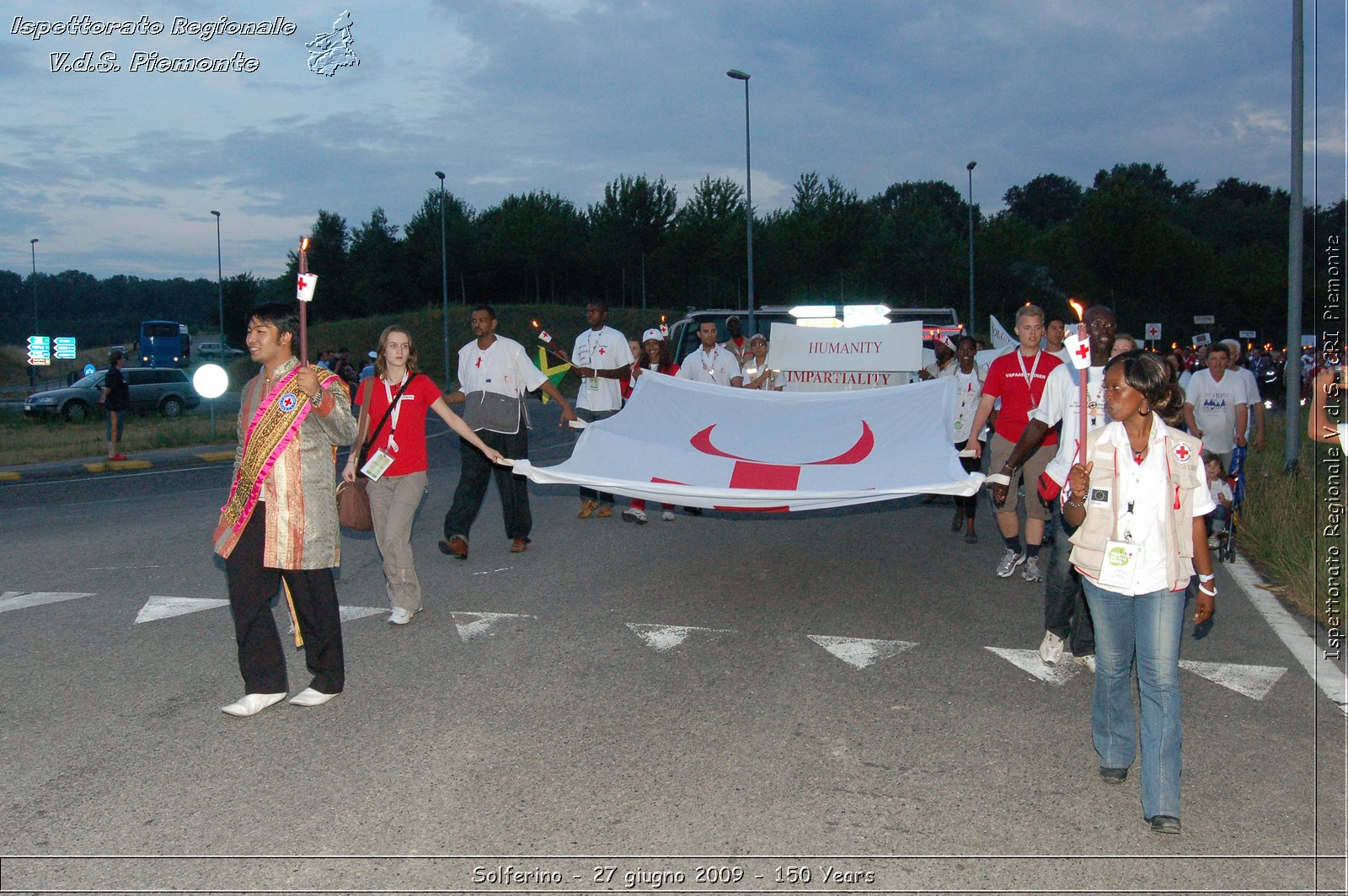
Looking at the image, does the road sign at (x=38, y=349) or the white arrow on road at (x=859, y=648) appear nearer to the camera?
the white arrow on road at (x=859, y=648)

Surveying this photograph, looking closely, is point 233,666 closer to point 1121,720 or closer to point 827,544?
point 1121,720

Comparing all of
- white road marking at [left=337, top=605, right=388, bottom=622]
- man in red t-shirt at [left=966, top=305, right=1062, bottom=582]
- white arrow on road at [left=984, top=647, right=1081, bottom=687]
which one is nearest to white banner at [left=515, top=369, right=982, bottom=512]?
man in red t-shirt at [left=966, top=305, right=1062, bottom=582]


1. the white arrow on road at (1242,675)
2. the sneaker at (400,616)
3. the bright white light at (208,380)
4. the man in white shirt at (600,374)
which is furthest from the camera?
the man in white shirt at (600,374)

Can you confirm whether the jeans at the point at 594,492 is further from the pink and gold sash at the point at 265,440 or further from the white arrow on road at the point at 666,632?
the pink and gold sash at the point at 265,440

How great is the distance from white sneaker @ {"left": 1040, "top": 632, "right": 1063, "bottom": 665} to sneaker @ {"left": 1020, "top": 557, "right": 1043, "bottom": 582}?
2.21m

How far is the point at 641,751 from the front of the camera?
4.83 meters

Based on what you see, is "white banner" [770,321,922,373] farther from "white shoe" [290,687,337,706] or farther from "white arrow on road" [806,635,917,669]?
"white shoe" [290,687,337,706]

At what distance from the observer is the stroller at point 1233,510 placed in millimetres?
9328

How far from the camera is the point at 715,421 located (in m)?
9.12

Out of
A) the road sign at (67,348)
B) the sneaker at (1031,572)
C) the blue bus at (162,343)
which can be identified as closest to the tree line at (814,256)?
the blue bus at (162,343)

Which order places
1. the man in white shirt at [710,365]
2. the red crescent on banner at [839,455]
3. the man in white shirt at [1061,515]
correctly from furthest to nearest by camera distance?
the man in white shirt at [710,365] → the red crescent on banner at [839,455] → the man in white shirt at [1061,515]

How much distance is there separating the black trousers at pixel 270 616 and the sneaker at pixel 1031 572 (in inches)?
200

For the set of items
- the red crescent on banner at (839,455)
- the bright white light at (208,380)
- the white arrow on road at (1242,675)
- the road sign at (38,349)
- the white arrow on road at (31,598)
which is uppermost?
the road sign at (38,349)

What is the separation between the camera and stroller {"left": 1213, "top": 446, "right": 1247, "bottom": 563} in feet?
30.6
